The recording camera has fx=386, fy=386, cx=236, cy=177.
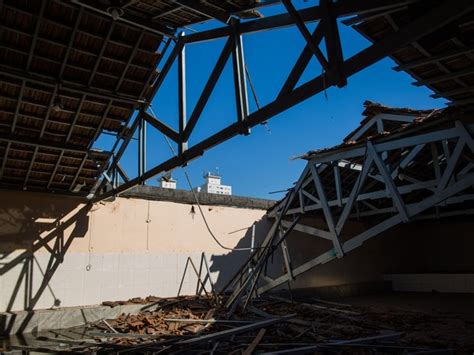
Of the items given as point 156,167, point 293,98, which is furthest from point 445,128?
point 156,167

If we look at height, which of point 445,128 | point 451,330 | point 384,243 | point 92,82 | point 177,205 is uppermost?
point 92,82

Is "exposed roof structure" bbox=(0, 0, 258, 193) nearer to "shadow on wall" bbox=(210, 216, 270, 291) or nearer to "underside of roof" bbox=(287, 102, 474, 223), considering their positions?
"underside of roof" bbox=(287, 102, 474, 223)

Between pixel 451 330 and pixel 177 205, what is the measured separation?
8339 millimetres

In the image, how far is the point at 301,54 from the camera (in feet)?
14.0

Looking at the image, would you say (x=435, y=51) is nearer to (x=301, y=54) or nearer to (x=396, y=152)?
(x=301, y=54)

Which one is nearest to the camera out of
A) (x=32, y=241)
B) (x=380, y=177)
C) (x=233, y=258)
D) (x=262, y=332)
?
(x=262, y=332)

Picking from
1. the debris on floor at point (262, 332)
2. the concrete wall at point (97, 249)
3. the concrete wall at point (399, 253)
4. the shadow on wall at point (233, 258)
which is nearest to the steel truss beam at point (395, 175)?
the shadow on wall at point (233, 258)

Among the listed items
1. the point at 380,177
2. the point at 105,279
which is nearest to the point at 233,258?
the point at 105,279

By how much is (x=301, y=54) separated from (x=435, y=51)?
1.69m

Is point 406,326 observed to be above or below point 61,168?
below

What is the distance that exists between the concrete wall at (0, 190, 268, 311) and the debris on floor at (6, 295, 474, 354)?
3.94 feet

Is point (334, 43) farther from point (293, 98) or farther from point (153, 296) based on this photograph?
point (153, 296)

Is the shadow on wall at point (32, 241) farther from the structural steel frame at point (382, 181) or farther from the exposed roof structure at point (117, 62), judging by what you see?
the structural steel frame at point (382, 181)

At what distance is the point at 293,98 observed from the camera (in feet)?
14.5
